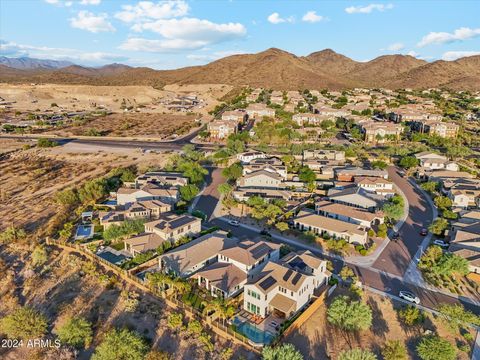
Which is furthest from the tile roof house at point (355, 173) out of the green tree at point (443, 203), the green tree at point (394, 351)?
the green tree at point (394, 351)

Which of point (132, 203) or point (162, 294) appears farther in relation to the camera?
point (132, 203)

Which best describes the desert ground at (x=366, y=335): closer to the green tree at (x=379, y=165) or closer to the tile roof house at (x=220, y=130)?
the green tree at (x=379, y=165)

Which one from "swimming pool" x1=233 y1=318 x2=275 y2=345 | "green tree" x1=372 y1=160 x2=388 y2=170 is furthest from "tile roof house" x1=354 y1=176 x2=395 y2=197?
"swimming pool" x1=233 y1=318 x2=275 y2=345

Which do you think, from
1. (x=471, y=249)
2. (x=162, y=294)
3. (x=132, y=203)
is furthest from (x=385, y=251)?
(x=132, y=203)

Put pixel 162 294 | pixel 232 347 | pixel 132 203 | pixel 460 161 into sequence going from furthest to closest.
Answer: pixel 460 161
pixel 132 203
pixel 162 294
pixel 232 347

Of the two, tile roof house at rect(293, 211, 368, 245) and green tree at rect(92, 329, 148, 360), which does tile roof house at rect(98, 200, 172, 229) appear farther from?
green tree at rect(92, 329, 148, 360)

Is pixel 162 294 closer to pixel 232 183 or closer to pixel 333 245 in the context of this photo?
pixel 333 245

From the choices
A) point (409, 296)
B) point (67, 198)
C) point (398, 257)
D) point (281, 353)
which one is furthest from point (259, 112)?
point (281, 353)
